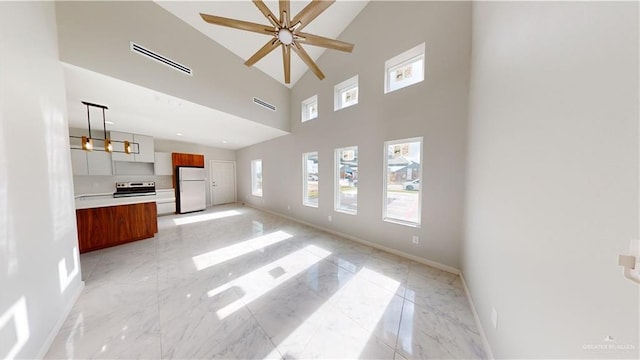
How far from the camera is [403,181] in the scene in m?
2.96

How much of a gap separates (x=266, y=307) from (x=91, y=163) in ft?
20.5

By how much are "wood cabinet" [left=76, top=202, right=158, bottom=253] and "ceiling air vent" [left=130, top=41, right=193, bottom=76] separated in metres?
2.79

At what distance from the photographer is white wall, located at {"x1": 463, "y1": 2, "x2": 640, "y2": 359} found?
54cm

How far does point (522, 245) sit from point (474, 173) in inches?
44.9

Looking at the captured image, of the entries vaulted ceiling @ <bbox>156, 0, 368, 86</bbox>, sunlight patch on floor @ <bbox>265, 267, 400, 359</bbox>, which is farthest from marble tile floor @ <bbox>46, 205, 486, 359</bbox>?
vaulted ceiling @ <bbox>156, 0, 368, 86</bbox>

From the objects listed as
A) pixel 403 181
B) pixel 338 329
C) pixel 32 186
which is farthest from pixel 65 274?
pixel 403 181

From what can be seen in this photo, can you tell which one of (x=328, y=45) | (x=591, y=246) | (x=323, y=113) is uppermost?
(x=328, y=45)

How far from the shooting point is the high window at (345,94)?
362cm

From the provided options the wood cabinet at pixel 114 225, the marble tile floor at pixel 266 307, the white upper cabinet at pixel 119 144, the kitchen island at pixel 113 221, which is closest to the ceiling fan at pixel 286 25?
the marble tile floor at pixel 266 307

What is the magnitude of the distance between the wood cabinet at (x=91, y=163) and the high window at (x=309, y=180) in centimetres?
532

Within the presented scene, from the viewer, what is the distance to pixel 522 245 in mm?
1030

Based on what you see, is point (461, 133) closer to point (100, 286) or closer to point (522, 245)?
point (522, 245)

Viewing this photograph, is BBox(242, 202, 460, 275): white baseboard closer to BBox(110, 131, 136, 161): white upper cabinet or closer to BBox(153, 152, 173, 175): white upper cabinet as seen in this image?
BBox(153, 152, 173, 175): white upper cabinet

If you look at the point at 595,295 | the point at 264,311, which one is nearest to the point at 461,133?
the point at 595,295
